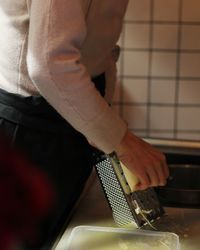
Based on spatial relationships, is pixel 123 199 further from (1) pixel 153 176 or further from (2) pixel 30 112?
(2) pixel 30 112

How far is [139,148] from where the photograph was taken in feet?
2.47

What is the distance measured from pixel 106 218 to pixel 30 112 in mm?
237

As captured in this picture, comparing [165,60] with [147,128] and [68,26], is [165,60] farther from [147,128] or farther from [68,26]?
[68,26]

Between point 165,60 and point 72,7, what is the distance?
2.41ft

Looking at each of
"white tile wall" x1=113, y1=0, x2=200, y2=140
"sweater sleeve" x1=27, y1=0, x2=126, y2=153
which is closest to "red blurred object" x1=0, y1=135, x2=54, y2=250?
"sweater sleeve" x1=27, y1=0, x2=126, y2=153

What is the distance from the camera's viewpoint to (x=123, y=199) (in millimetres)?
817

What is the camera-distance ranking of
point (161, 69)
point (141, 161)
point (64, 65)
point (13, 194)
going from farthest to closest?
point (161, 69) < point (141, 161) < point (64, 65) < point (13, 194)

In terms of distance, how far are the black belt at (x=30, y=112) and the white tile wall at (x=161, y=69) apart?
57cm

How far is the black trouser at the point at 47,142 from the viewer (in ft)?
2.62

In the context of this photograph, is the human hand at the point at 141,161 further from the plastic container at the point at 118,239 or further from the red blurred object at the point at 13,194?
the red blurred object at the point at 13,194

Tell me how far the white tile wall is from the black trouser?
52 centimetres

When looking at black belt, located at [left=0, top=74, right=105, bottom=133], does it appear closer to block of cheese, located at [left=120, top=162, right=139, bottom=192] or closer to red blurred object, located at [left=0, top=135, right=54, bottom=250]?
block of cheese, located at [left=120, top=162, right=139, bottom=192]

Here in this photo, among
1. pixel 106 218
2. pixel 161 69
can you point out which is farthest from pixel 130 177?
pixel 161 69

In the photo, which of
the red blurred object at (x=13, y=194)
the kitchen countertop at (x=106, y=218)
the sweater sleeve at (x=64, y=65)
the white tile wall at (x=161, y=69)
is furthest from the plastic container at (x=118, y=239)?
the white tile wall at (x=161, y=69)
